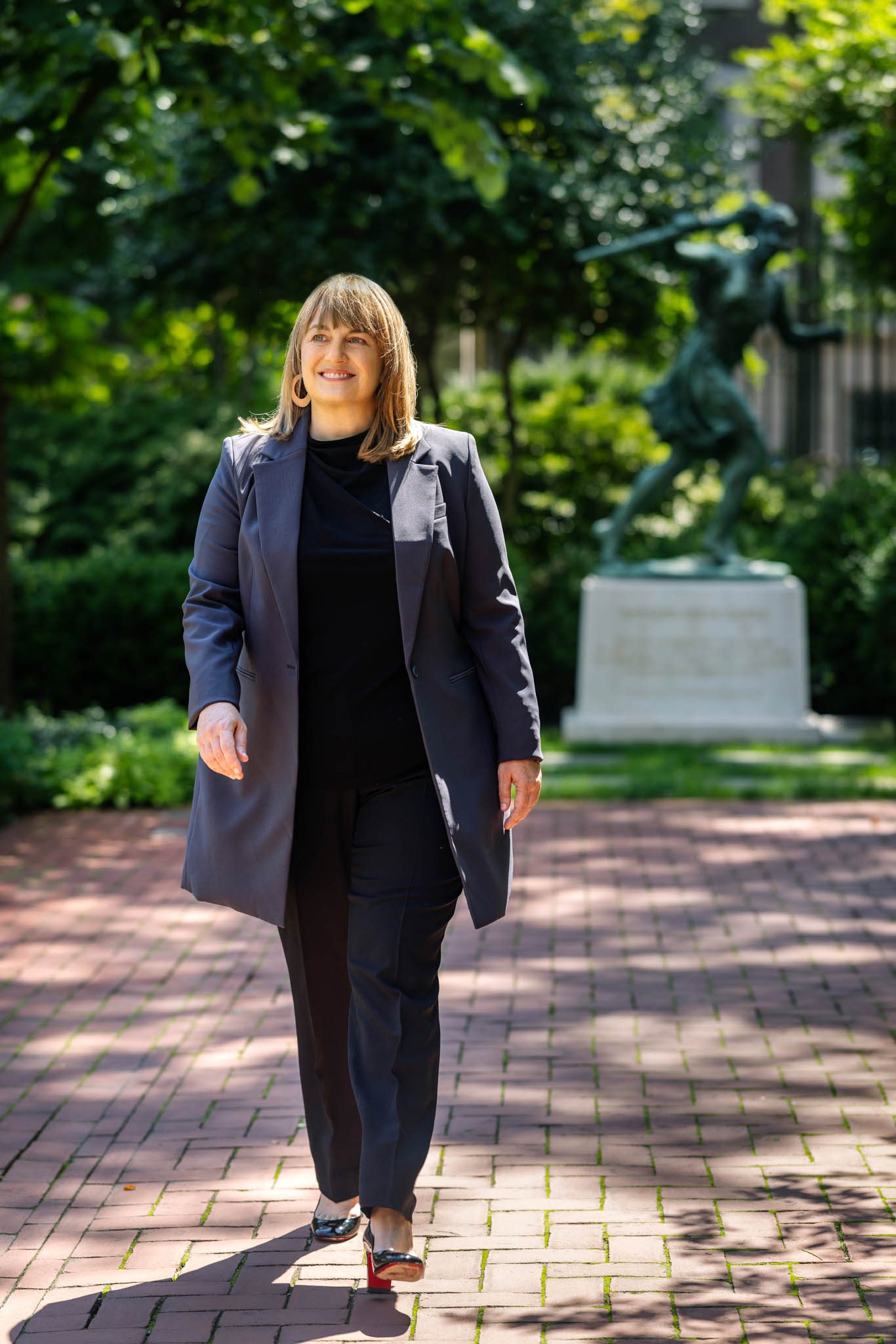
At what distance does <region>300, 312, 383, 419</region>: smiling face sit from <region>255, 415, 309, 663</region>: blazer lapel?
0.10 meters

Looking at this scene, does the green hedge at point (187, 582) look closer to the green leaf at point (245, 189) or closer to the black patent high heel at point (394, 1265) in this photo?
the green leaf at point (245, 189)

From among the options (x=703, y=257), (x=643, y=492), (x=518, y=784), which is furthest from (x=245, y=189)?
(x=518, y=784)

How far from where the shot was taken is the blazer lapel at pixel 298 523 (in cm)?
314

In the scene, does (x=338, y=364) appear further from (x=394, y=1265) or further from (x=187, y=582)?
(x=187, y=582)

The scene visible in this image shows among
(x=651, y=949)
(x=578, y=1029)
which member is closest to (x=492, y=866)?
(x=578, y=1029)

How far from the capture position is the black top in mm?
3201

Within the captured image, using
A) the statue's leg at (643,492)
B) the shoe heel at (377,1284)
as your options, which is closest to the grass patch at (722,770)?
the statue's leg at (643,492)

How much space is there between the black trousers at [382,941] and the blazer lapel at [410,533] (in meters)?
0.34

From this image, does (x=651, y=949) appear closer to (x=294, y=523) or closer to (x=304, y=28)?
(x=294, y=523)

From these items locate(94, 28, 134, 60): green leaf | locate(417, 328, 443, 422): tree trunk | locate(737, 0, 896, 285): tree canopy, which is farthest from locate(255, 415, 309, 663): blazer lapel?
locate(417, 328, 443, 422): tree trunk

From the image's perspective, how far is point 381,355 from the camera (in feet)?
10.7

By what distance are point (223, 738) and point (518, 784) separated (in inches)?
23.8

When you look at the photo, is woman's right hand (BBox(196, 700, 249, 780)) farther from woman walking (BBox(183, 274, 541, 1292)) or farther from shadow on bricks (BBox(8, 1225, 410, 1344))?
shadow on bricks (BBox(8, 1225, 410, 1344))

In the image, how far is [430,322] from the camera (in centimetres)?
1622
